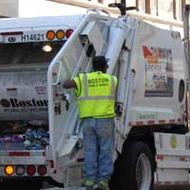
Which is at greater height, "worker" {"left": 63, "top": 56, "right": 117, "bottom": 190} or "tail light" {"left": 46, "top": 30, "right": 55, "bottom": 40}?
"tail light" {"left": 46, "top": 30, "right": 55, "bottom": 40}

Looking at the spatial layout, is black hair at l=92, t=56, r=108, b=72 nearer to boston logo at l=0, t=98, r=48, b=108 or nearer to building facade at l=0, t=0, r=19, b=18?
boston logo at l=0, t=98, r=48, b=108

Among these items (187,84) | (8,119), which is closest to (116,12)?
(187,84)

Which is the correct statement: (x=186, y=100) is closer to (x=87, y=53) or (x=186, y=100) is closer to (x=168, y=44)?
(x=168, y=44)

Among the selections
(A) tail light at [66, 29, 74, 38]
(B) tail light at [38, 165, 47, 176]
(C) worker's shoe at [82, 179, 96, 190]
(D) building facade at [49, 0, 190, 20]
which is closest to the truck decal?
(A) tail light at [66, 29, 74, 38]

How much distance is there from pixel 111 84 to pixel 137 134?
1269mm

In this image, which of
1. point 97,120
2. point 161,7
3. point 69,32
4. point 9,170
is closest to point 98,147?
point 97,120

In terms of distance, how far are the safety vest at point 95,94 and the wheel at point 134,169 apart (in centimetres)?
83

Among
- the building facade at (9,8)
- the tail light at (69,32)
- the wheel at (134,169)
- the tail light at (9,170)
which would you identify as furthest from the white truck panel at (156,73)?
the building facade at (9,8)

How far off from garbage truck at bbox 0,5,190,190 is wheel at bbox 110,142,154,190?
0.01 metres

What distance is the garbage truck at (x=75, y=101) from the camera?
809 centimetres

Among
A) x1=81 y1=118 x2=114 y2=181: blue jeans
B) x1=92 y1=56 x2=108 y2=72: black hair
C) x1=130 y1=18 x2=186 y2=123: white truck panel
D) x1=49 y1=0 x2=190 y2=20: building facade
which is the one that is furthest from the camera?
x1=49 y1=0 x2=190 y2=20: building facade

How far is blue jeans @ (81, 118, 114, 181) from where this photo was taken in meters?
8.23

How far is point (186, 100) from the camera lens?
431 inches

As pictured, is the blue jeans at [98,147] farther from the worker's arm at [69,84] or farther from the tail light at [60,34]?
the tail light at [60,34]
